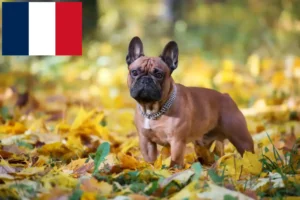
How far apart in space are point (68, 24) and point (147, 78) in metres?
2.89

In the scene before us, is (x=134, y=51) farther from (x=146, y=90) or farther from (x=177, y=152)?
(x=177, y=152)

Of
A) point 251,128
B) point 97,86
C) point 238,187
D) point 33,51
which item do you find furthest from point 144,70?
point 97,86

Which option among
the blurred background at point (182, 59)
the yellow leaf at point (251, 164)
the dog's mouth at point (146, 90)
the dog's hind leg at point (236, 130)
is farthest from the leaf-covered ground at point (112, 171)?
the blurred background at point (182, 59)

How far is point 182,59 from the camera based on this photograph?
11367 mm

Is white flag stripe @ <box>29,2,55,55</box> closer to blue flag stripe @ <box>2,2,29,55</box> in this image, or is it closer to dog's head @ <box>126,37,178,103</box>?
blue flag stripe @ <box>2,2,29,55</box>

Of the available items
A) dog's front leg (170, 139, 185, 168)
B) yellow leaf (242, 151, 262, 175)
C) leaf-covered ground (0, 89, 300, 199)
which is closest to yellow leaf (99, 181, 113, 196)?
leaf-covered ground (0, 89, 300, 199)

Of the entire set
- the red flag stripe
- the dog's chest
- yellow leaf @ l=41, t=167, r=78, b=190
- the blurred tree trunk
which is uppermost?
the blurred tree trunk

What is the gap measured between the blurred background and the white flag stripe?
0.67 metres

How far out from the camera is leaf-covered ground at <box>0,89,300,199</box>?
10.7 ft

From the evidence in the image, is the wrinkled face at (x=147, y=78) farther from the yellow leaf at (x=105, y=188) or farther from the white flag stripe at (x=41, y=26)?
the white flag stripe at (x=41, y=26)

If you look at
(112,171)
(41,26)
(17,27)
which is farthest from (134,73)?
(17,27)

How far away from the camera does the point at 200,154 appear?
4898 mm

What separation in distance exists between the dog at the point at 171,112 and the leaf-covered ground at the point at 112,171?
19 cm

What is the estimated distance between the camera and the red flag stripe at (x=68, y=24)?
23.6 ft
